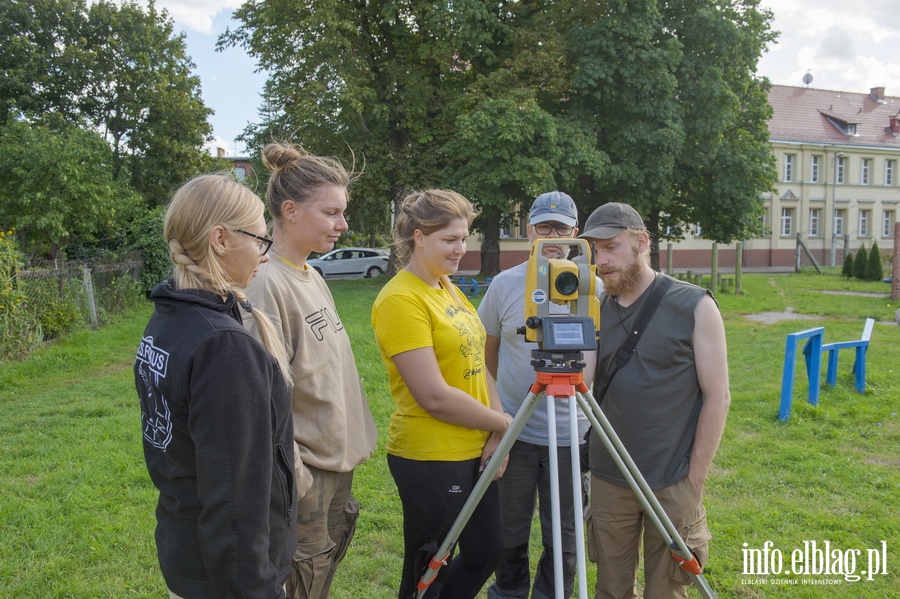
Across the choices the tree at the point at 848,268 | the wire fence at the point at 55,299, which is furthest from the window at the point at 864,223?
the wire fence at the point at 55,299

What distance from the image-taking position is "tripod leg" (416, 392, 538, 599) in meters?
2.15

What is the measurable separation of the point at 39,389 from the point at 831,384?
8681 millimetres

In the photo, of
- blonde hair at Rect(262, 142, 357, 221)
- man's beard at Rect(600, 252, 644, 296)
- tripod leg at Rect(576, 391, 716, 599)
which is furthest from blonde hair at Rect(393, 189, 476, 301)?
tripod leg at Rect(576, 391, 716, 599)

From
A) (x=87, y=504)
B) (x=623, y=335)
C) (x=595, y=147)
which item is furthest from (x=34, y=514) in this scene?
(x=595, y=147)

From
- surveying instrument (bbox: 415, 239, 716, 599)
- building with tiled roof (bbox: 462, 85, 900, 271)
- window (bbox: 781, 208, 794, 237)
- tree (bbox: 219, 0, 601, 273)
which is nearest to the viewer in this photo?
surveying instrument (bbox: 415, 239, 716, 599)

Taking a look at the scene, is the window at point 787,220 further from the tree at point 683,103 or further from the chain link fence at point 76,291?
the chain link fence at point 76,291

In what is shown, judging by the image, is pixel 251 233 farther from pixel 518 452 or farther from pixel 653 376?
pixel 518 452

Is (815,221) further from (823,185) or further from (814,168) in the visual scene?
(814,168)

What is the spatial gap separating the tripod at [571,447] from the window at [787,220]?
129 ft

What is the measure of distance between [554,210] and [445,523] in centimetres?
154

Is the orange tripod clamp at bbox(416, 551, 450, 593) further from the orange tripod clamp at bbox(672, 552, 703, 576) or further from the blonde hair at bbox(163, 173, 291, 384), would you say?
the blonde hair at bbox(163, 173, 291, 384)

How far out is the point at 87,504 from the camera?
13.5 ft

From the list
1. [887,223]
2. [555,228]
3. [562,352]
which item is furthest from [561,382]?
[887,223]

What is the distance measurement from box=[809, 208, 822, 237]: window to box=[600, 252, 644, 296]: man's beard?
40575 mm
